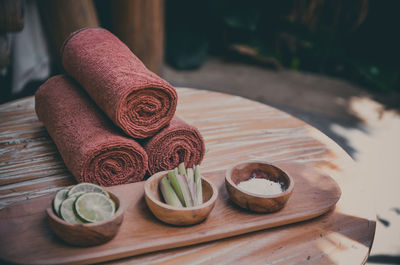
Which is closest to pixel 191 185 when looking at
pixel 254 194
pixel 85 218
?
pixel 254 194

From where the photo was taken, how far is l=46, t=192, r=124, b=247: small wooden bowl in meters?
0.80

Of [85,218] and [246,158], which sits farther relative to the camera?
[246,158]

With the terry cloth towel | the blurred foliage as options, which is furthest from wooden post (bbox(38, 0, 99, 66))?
the blurred foliage

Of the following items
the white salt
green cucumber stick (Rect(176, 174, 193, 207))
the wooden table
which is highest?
green cucumber stick (Rect(176, 174, 193, 207))

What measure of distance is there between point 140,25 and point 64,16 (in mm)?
722

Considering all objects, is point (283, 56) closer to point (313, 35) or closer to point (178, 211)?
point (313, 35)

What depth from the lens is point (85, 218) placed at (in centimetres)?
82

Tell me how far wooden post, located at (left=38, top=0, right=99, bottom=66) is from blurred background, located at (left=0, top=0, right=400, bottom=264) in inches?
23.0

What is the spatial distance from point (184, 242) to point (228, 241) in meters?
0.12

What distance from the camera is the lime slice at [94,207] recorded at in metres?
0.83

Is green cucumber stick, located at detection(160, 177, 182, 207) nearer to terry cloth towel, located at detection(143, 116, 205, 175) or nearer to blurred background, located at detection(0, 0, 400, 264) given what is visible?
terry cloth towel, located at detection(143, 116, 205, 175)

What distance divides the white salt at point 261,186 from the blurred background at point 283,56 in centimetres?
208

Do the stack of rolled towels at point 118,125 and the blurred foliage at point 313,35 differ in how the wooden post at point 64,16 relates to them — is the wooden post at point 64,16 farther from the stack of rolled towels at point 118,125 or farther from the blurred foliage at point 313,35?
the blurred foliage at point 313,35

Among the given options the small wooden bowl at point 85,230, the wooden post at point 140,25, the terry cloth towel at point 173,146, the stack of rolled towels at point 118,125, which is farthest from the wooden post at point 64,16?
the small wooden bowl at point 85,230
